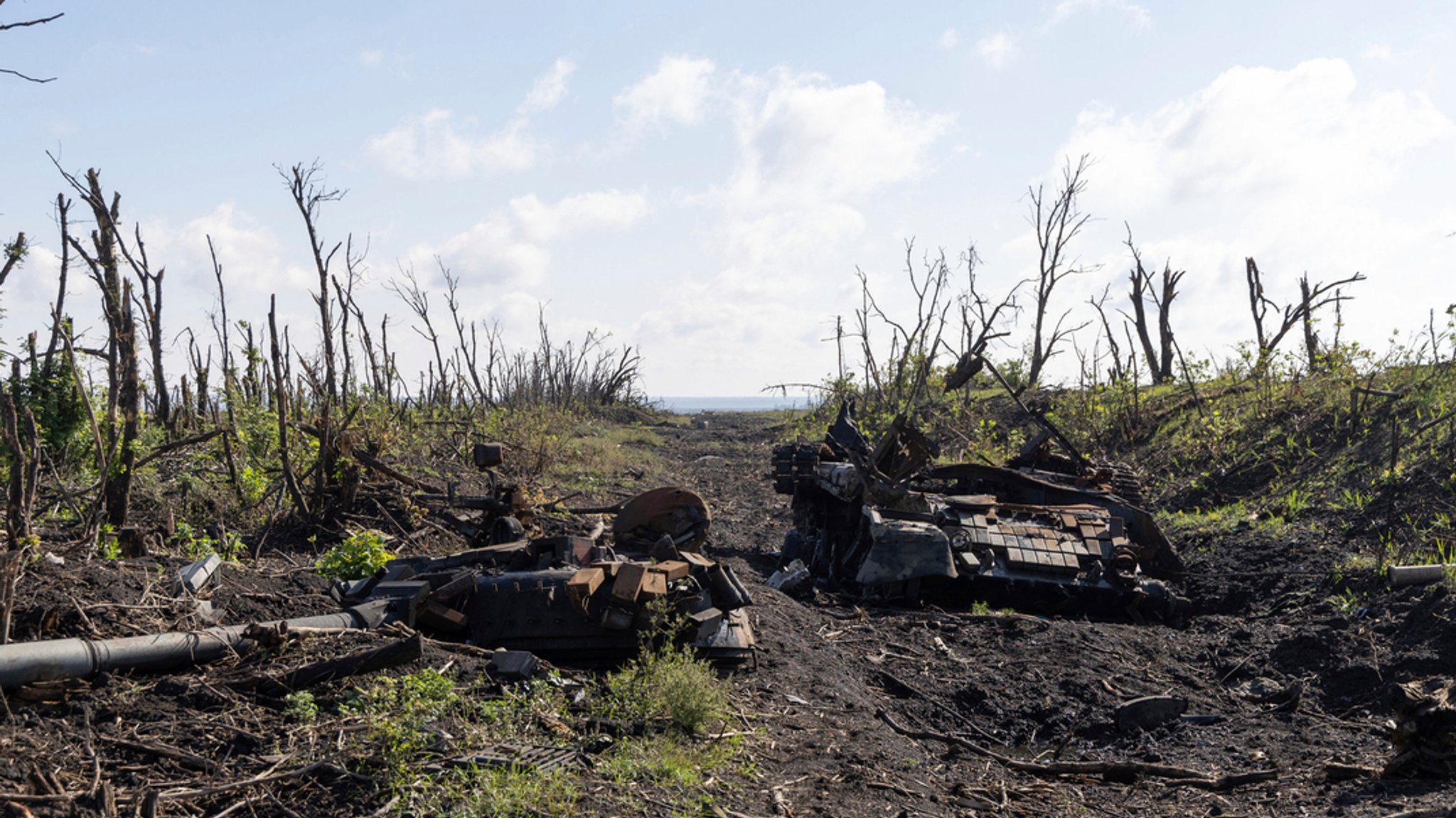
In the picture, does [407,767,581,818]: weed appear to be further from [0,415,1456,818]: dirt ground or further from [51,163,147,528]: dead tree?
[51,163,147,528]: dead tree

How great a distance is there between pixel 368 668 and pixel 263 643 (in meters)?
0.57

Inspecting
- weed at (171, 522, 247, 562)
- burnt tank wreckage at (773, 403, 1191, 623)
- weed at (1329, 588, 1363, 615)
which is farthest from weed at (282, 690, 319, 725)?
weed at (1329, 588, 1363, 615)

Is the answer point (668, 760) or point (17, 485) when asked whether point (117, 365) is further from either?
point (668, 760)

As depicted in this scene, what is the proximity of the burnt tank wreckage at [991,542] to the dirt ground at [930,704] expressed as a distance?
36 centimetres

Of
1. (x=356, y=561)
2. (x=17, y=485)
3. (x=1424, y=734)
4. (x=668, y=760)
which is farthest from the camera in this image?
(x=356, y=561)

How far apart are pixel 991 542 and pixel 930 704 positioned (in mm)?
3068

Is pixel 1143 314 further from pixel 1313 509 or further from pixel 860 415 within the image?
pixel 1313 509

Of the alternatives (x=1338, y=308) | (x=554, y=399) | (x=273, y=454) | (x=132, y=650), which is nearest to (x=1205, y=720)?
(x=132, y=650)

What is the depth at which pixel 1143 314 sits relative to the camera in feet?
97.0

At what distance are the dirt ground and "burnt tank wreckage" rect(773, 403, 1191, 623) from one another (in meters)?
0.36

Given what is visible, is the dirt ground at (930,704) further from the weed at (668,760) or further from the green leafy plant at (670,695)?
the green leafy plant at (670,695)

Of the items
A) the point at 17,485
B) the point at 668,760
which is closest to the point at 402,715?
the point at 668,760

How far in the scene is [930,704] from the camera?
713 centimetres

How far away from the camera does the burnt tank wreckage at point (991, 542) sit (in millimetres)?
9609
